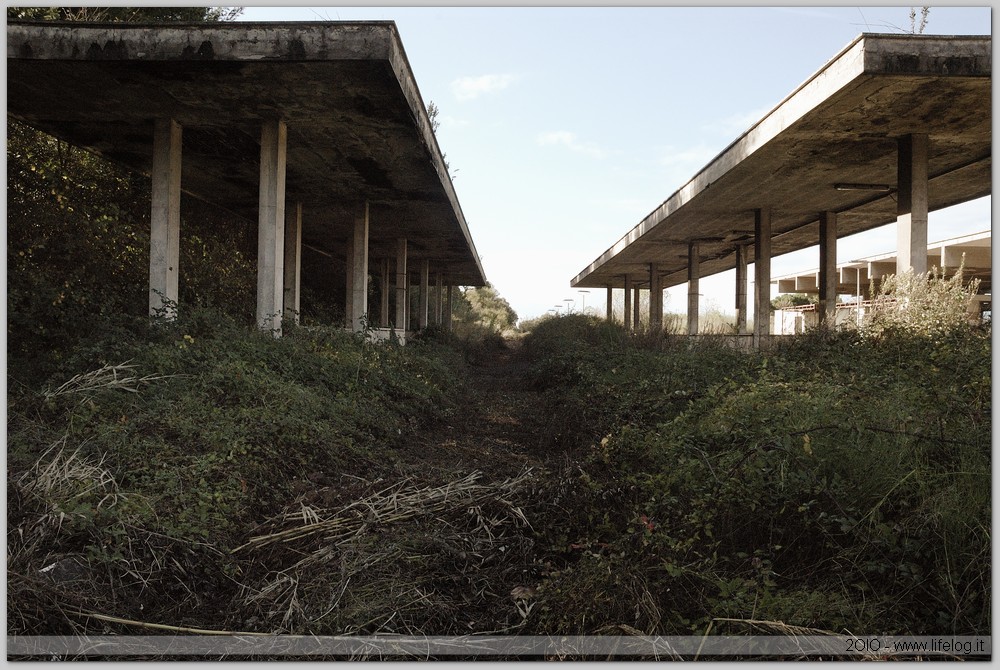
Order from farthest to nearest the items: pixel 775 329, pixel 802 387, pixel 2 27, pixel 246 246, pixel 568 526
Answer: pixel 775 329 < pixel 246 246 < pixel 802 387 < pixel 568 526 < pixel 2 27

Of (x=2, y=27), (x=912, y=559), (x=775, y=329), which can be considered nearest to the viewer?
(x=912, y=559)

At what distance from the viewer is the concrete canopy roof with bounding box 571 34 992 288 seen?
7.55 m

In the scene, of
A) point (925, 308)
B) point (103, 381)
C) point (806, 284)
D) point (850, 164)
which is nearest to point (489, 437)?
point (103, 381)

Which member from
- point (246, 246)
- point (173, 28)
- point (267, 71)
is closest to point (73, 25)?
point (173, 28)

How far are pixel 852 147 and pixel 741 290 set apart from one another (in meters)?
9.56

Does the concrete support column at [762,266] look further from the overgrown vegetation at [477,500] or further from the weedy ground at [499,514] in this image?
the weedy ground at [499,514]

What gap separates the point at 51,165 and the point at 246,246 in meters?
7.21

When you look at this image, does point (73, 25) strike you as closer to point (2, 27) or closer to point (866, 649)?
point (2, 27)

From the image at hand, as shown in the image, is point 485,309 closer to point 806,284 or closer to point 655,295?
point 806,284

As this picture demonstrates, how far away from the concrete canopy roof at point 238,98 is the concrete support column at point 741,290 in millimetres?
10253

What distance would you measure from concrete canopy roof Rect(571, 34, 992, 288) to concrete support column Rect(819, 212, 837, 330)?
35 cm

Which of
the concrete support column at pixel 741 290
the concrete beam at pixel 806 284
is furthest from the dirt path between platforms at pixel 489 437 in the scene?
the concrete beam at pixel 806 284

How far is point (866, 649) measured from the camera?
2.41 m

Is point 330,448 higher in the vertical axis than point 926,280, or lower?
lower
